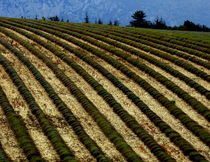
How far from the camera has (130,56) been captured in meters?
40.1

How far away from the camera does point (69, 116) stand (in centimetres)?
2419

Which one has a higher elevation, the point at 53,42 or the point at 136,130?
the point at 53,42

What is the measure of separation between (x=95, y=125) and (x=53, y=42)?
2440 centimetres

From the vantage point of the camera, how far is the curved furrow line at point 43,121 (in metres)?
19.8

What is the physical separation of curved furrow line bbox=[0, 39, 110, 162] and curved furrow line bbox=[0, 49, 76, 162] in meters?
1.25

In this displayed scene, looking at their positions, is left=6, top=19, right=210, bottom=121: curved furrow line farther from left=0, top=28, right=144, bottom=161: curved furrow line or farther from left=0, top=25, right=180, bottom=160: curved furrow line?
left=0, top=28, right=144, bottom=161: curved furrow line

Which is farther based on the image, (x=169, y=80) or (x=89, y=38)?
(x=89, y=38)

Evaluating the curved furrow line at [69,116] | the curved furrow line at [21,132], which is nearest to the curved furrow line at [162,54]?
the curved furrow line at [69,116]

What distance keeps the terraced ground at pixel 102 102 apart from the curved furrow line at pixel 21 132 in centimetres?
6

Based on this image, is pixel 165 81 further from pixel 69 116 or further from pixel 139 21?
pixel 139 21

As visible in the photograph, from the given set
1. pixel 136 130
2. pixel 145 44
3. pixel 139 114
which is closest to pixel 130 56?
pixel 145 44

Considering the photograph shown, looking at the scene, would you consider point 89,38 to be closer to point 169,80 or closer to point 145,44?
point 145,44

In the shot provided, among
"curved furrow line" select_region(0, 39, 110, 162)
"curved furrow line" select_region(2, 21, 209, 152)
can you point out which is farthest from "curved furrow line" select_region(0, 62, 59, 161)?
"curved furrow line" select_region(2, 21, 209, 152)

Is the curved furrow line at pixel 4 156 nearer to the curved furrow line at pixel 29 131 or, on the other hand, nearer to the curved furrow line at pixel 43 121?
the curved furrow line at pixel 29 131
